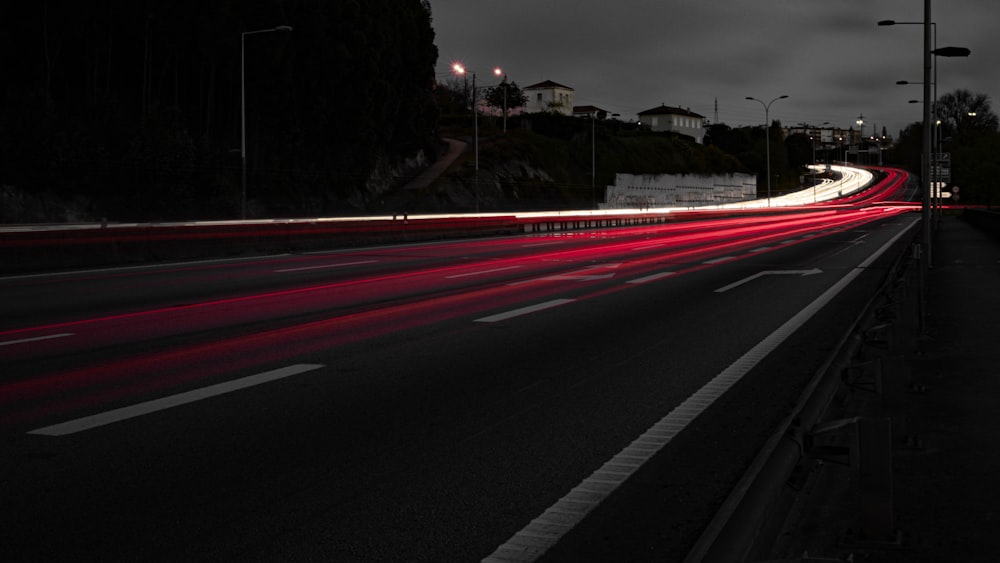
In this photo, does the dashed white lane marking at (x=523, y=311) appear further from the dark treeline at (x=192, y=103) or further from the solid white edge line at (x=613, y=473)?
the dark treeline at (x=192, y=103)

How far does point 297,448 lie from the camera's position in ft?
17.7

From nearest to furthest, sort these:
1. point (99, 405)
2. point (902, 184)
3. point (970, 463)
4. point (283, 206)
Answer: point (970, 463)
point (99, 405)
point (283, 206)
point (902, 184)

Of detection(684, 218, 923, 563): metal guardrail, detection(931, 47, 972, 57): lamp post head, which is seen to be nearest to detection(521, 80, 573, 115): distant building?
detection(931, 47, 972, 57): lamp post head

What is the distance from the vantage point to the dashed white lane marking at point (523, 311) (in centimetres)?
1130

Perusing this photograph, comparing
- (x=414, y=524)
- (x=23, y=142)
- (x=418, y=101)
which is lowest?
(x=414, y=524)

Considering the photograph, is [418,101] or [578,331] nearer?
[578,331]

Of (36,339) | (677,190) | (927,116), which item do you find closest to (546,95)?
(677,190)

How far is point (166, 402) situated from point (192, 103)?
189ft

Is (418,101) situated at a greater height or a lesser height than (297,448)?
greater

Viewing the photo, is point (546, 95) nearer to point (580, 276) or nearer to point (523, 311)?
point (580, 276)

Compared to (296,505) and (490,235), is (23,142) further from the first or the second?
(296,505)

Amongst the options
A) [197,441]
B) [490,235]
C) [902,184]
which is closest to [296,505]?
[197,441]

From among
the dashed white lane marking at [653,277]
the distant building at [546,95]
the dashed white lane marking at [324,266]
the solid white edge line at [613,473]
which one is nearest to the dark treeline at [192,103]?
the dashed white lane marking at [324,266]

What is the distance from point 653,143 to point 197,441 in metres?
121
